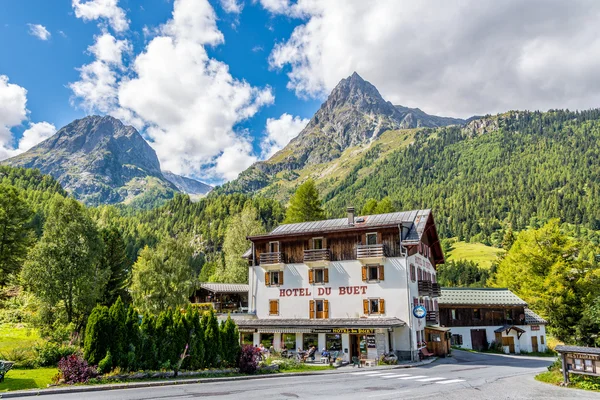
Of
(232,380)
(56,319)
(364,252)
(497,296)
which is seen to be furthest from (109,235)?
(497,296)

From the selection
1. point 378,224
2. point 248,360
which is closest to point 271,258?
point 378,224

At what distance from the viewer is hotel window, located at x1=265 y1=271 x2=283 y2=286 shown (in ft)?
147

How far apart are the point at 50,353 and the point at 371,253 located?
85.0 feet

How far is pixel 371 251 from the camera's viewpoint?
132 ft

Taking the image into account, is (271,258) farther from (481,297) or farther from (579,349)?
(579,349)

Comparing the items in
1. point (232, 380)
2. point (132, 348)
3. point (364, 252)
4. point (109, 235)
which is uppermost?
point (109, 235)

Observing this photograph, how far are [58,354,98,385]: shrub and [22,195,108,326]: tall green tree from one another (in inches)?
825

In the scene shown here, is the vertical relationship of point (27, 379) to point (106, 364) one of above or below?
below

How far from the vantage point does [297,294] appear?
143 ft

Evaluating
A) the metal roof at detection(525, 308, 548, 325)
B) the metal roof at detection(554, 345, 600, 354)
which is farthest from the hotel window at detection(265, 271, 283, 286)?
the metal roof at detection(525, 308, 548, 325)

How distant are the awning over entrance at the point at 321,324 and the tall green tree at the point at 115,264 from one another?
67.0 feet

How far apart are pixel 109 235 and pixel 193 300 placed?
13.9m

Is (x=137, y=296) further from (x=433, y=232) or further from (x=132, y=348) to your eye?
(x=433, y=232)

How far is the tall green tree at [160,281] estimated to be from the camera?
5125 centimetres
